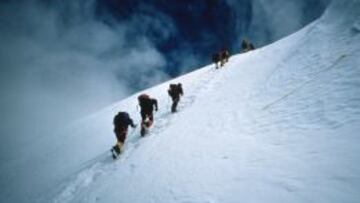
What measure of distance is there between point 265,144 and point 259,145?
159 mm

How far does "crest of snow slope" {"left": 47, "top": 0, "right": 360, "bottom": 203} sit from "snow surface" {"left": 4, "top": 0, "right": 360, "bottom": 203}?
0.08 ft

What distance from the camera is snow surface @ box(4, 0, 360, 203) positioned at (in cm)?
481

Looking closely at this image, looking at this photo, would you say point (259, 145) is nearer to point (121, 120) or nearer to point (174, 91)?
point (121, 120)

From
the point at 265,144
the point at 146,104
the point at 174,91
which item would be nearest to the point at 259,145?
the point at 265,144

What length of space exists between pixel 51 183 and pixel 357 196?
11232mm

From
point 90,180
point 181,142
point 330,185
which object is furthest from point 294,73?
point 90,180

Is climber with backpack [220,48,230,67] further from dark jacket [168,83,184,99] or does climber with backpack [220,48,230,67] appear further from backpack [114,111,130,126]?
backpack [114,111,130,126]

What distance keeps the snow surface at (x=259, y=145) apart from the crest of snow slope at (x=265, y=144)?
2cm

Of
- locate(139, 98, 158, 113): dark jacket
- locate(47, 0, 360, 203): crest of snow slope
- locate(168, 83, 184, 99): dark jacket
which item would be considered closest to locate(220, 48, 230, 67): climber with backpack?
locate(168, 83, 184, 99): dark jacket

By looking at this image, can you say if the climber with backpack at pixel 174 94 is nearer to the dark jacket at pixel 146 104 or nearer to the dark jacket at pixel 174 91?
the dark jacket at pixel 174 91

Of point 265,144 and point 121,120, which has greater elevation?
point 121,120

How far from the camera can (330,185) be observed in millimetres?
4176

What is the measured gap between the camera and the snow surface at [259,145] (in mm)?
4812

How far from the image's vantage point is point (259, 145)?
6.75 metres
